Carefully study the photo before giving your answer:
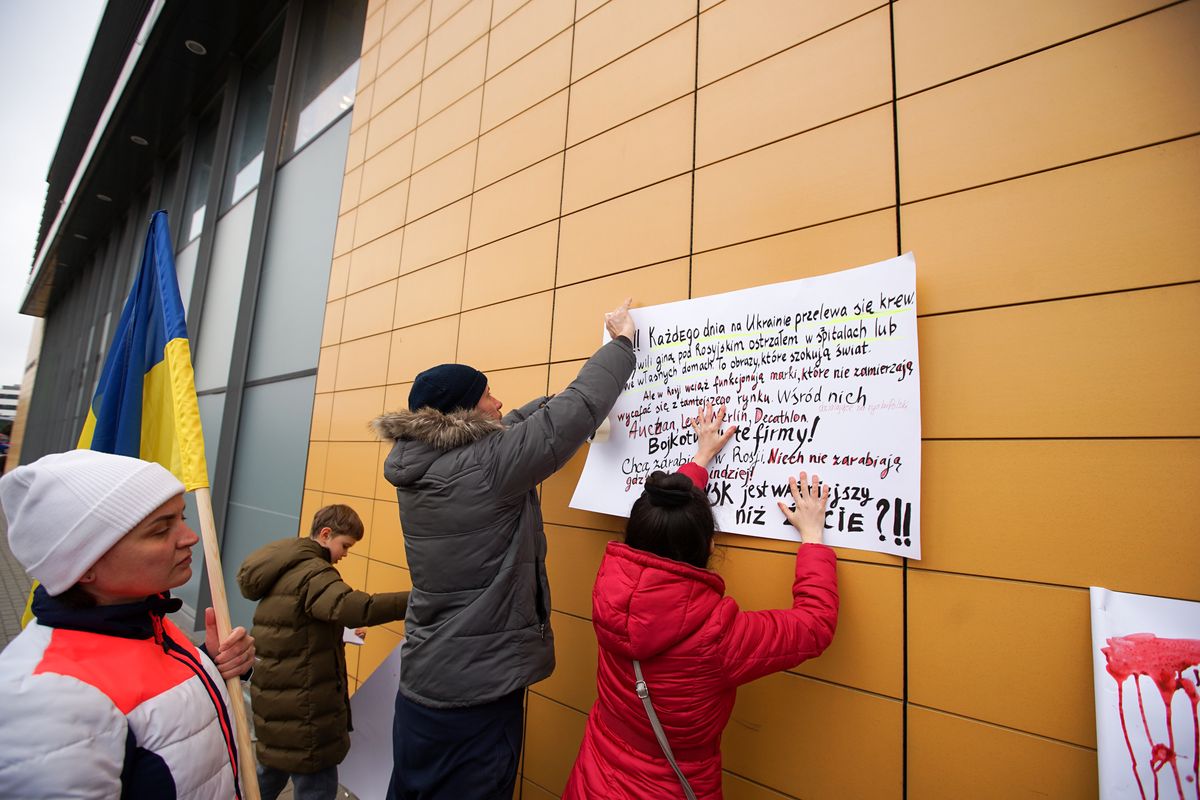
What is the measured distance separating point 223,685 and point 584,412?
1.14 m

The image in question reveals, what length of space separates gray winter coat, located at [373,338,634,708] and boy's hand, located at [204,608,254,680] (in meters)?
0.48

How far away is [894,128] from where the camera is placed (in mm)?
1662

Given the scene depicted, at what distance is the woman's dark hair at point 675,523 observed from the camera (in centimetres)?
133

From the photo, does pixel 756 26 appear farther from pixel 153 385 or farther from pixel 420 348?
pixel 153 385

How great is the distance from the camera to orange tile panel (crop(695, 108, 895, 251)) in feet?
5.54

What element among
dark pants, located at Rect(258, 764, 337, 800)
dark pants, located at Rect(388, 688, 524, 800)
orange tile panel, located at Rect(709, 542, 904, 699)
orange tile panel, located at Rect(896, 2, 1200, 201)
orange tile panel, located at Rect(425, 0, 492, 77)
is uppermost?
orange tile panel, located at Rect(425, 0, 492, 77)

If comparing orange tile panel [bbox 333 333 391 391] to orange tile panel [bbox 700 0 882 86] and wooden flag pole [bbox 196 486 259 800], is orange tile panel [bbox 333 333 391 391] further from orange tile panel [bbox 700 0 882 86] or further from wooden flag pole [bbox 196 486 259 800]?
orange tile panel [bbox 700 0 882 86]

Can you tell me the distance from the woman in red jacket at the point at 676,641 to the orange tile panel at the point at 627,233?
1.15 meters

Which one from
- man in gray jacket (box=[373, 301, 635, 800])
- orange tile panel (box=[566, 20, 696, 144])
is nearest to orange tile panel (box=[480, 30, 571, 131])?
orange tile panel (box=[566, 20, 696, 144])

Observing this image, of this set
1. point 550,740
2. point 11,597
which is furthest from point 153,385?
point 11,597

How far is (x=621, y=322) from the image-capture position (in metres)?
2.10

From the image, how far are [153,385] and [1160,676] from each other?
9.34ft

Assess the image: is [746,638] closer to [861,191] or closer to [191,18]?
[861,191]

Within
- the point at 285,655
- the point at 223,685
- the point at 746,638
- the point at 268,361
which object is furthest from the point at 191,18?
the point at 746,638
